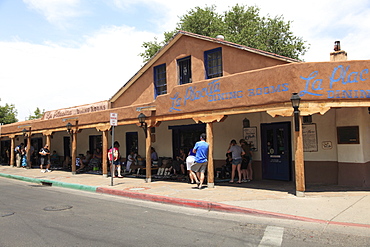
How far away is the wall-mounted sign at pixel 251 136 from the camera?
12359 mm

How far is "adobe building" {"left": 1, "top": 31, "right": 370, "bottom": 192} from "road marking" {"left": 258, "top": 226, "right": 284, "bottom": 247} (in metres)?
2.89

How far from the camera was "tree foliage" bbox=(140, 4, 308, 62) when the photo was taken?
3114 cm

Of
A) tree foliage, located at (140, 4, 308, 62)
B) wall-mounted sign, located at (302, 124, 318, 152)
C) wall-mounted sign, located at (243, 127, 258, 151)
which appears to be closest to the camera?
wall-mounted sign, located at (302, 124, 318, 152)

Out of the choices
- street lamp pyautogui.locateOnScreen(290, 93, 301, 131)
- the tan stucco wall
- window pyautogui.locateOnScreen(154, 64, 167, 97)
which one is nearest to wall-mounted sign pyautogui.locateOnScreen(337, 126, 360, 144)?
street lamp pyautogui.locateOnScreen(290, 93, 301, 131)

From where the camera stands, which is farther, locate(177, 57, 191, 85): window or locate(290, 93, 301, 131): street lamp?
locate(177, 57, 191, 85): window

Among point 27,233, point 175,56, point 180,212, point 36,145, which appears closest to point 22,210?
point 27,233

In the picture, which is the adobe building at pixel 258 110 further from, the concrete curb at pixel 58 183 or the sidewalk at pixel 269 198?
the concrete curb at pixel 58 183

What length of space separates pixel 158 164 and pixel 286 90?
8128 mm

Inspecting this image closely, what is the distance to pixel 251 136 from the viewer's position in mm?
12484

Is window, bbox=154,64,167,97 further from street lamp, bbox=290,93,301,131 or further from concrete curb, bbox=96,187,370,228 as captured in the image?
street lamp, bbox=290,93,301,131

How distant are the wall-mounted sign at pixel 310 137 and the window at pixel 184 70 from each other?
20.0ft

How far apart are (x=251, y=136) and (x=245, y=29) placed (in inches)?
878

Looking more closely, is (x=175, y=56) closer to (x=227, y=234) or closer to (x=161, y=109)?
→ (x=161, y=109)

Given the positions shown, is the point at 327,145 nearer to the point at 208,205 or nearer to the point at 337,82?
the point at 337,82
